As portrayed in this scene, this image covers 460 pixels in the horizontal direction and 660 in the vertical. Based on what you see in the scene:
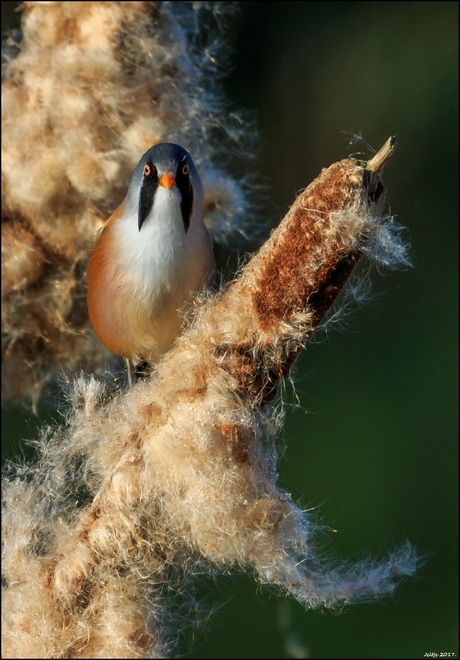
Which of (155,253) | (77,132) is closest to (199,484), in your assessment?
(155,253)

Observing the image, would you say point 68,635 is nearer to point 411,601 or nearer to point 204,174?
point 204,174

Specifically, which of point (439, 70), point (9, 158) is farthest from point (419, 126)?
point (9, 158)

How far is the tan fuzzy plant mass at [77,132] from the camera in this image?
1318 millimetres

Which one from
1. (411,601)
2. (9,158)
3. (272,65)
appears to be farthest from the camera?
(272,65)

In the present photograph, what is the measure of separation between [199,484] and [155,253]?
379mm

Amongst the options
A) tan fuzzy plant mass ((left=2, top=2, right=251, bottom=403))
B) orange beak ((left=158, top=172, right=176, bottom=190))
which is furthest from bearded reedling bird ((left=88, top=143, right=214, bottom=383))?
tan fuzzy plant mass ((left=2, top=2, right=251, bottom=403))

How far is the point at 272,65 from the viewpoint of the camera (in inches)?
91.6

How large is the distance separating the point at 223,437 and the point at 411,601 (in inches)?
56.5

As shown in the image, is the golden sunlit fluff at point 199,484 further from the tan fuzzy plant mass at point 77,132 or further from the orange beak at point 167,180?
the tan fuzzy plant mass at point 77,132

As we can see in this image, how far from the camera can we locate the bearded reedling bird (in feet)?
3.75

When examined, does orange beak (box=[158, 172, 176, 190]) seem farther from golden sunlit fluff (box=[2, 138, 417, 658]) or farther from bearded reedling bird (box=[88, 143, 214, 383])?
golden sunlit fluff (box=[2, 138, 417, 658])

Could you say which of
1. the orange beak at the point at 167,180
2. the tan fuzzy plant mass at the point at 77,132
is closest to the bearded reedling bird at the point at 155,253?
the orange beak at the point at 167,180

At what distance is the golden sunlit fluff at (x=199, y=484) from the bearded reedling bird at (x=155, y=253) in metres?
0.17

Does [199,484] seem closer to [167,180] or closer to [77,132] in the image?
[167,180]
